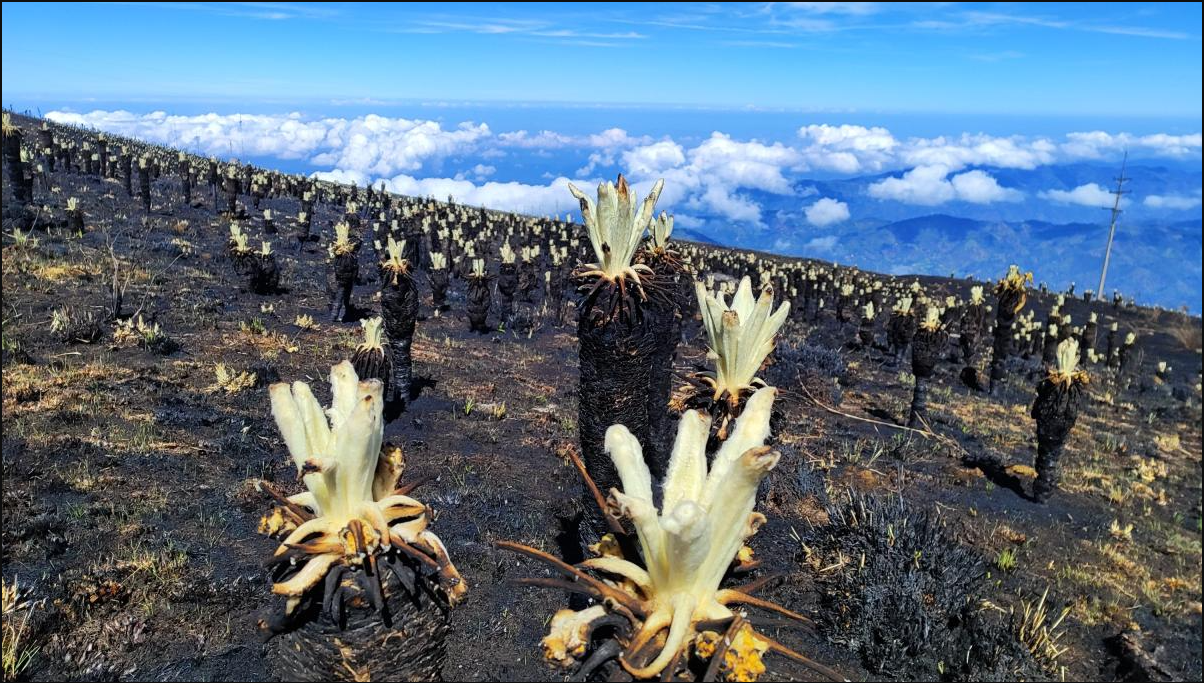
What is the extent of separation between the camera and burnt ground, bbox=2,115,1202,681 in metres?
5.74

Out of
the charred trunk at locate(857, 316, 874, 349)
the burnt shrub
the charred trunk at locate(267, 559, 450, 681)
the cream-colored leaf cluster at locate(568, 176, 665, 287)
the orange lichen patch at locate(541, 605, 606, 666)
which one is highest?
the cream-colored leaf cluster at locate(568, 176, 665, 287)

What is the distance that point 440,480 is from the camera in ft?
30.4

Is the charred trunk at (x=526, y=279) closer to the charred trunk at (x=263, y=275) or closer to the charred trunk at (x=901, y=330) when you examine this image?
the charred trunk at (x=263, y=275)

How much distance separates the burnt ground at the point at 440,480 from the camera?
5738 mm

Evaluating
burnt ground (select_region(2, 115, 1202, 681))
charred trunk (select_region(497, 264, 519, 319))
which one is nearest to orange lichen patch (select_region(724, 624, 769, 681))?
burnt ground (select_region(2, 115, 1202, 681))

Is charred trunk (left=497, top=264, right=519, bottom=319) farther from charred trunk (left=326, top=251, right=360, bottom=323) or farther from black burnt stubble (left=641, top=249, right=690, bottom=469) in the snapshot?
black burnt stubble (left=641, top=249, right=690, bottom=469)

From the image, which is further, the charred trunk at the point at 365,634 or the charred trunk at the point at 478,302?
the charred trunk at the point at 478,302

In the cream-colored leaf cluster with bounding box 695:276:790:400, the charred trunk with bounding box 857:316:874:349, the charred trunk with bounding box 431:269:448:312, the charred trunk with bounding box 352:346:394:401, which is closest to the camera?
the cream-colored leaf cluster with bounding box 695:276:790:400

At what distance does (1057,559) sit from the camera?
370 inches

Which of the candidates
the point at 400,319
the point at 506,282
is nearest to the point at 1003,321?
the point at 506,282

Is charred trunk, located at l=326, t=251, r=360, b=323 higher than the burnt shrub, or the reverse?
charred trunk, located at l=326, t=251, r=360, b=323

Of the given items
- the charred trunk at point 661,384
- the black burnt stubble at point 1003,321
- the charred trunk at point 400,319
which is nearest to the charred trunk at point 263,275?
the charred trunk at point 400,319

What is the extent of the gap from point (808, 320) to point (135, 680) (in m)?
33.3

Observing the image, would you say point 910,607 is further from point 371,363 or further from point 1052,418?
point 371,363
